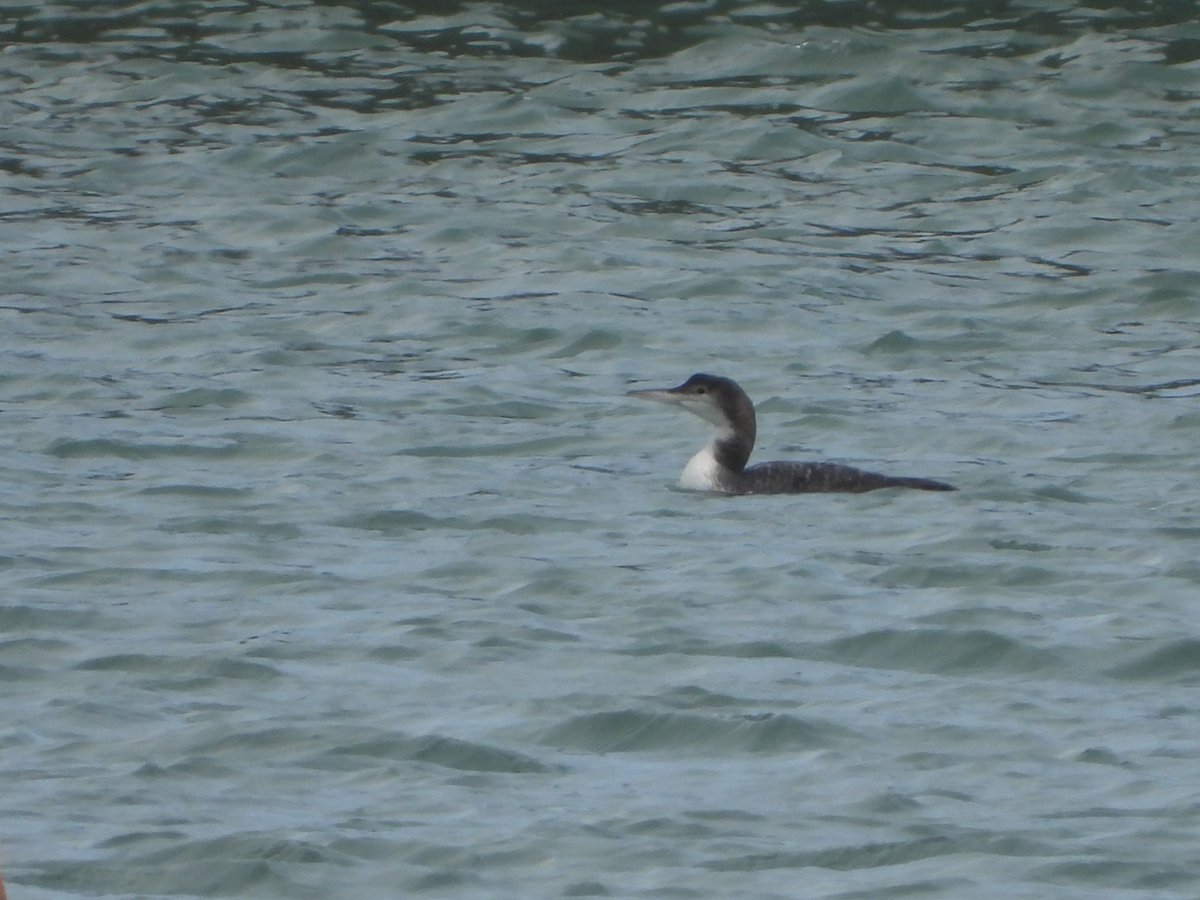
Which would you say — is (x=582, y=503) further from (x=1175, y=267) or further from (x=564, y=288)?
(x=1175, y=267)

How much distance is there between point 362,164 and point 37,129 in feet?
7.90

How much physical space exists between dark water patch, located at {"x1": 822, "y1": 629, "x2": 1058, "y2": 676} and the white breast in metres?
2.78

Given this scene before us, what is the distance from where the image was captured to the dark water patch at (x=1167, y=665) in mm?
8797

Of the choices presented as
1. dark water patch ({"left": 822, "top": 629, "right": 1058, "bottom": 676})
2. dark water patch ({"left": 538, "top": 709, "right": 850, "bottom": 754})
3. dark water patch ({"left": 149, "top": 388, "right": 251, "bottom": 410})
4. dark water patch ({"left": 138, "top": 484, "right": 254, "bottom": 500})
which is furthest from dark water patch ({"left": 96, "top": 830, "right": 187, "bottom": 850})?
dark water patch ({"left": 149, "top": 388, "right": 251, "bottom": 410})

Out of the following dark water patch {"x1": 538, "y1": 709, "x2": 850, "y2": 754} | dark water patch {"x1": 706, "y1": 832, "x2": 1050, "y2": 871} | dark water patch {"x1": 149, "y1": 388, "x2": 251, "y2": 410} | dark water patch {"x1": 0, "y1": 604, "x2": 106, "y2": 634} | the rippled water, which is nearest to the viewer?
dark water patch {"x1": 706, "y1": 832, "x2": 1050, "y2": 871}

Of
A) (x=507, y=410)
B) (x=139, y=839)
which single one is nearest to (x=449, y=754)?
(x=139, y=839)

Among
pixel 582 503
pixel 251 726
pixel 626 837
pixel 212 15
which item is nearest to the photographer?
pixel 626 837

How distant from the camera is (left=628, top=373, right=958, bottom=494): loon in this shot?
11.5 metres

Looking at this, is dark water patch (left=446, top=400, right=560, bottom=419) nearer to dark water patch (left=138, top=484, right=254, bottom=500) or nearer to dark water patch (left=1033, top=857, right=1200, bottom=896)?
dark water patch (left=138, top=484, right=254, bottom=500)

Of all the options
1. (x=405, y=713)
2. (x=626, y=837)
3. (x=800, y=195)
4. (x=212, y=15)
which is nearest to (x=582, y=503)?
(x=405, y=713)

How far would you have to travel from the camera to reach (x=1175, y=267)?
15320 mm

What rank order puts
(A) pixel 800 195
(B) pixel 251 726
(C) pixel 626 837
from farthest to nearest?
(A) pixel 800 195 → (B) pixel 251 726 → (C) pixel 626 837

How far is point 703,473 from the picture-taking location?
39.5 feet

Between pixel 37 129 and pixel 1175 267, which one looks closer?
pixel 1175 267
